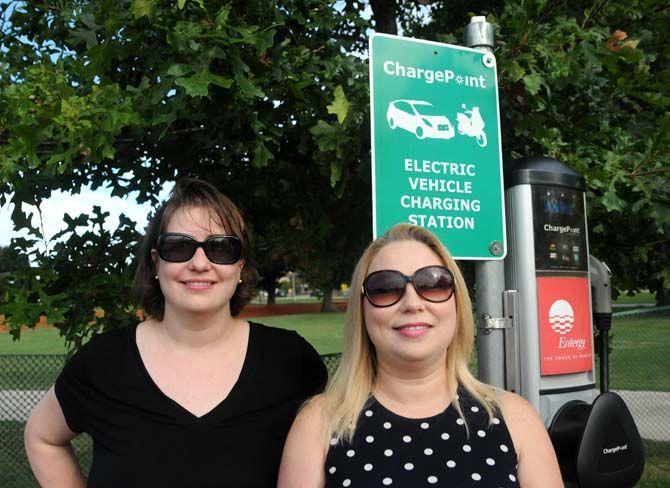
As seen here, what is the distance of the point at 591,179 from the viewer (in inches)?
120

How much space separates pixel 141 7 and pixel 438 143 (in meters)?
1.31

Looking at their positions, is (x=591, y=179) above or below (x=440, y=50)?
below

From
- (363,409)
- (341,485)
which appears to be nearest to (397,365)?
(363,409)

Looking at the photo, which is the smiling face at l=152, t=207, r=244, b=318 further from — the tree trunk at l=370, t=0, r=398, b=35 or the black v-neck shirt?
the tree trunk at l=370, t=0, r=398, b=35

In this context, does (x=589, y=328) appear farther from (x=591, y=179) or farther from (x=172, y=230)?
(x=172, y=230)

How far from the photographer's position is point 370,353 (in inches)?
74.7

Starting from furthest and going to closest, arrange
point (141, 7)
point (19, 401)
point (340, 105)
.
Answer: point (19, 401)
point (340, 105)
point (141, 7)

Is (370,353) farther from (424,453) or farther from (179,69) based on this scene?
(179,69)

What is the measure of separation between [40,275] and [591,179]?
2.66 m

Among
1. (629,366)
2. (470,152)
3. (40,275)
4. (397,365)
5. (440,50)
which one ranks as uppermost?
(440,50)

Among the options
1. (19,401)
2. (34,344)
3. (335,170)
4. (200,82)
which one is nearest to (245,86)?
(200,82)

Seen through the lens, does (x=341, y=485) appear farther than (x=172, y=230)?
No

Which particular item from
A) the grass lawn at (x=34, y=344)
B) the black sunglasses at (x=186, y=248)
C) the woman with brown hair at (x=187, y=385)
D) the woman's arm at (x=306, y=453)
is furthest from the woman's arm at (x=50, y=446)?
the grass lawn at (x=34, y=344)

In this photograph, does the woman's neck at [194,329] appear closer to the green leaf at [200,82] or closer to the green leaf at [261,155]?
the green leaf at [200,82]
